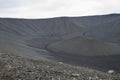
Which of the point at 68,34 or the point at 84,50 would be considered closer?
the point at 84,50

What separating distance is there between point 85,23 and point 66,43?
55.7 feet

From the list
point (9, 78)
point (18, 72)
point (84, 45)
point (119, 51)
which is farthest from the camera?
point (84, 45)

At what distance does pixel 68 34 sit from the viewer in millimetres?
48469

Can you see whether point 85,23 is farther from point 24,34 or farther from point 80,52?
point 80,52

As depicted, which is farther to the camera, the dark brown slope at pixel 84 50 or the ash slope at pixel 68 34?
the ash slope at pixel 68 34

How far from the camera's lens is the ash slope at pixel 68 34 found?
33.3m

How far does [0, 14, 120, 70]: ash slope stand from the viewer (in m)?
33.3

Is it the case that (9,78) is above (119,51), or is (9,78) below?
below

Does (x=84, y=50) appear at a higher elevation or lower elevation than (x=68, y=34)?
lower

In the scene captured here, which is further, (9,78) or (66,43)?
(66,43)

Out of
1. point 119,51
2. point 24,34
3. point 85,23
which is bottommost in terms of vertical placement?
point 119,51

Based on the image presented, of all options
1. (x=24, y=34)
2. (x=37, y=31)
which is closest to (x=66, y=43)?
(x=24, y=34)

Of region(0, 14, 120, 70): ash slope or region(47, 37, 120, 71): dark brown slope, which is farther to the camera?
region(0, 14, 120, 70): ash slope

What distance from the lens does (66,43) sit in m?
37.0
